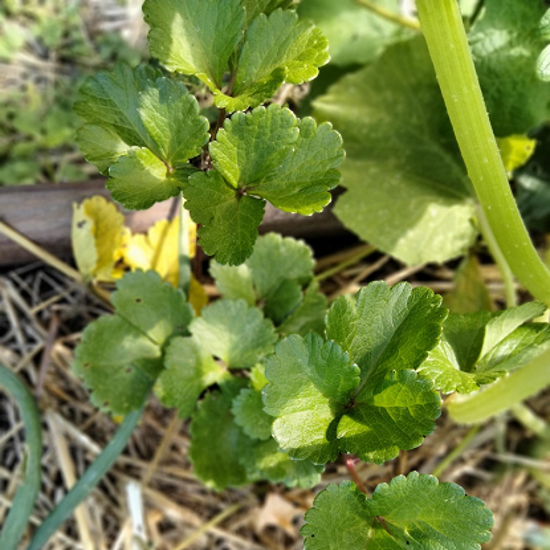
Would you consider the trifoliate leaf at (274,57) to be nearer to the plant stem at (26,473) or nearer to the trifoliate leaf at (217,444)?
the trifoliate leaf at (217,444)

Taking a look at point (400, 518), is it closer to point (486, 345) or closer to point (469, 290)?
point (486, 345)

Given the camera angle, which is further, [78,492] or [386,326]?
[78,492]

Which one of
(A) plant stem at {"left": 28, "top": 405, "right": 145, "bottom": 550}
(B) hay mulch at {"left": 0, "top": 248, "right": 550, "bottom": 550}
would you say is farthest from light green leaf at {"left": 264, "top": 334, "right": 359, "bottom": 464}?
(B) hay mulch at {"left": 0, "top": 248, "right": 550, "bottom": 550}

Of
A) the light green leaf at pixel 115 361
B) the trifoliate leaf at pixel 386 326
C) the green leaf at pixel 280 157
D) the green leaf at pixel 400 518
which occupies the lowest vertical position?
the light green leaf at pixel 115 361

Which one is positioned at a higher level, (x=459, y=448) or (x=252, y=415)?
(x=252, y=415)

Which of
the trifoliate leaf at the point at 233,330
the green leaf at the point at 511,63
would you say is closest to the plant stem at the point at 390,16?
the green leaf at the point at 511,63

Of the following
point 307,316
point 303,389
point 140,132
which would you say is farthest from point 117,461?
point 140,132

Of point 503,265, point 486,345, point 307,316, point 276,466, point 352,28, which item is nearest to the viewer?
point 486,345
